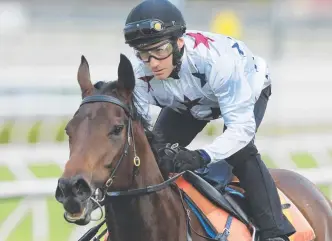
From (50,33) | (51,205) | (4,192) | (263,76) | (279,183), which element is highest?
(263,76)

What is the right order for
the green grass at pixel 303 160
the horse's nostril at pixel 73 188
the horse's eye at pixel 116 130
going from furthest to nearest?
the green grass at pixel 303 160 → the horse's eye at pixel 116 130 → the horse's nostril at pixel 73 188

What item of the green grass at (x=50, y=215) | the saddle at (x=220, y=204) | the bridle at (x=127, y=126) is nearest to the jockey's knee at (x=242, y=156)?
the saddle at (x=220, y=204)

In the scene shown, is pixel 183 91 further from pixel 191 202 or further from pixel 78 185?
pixel 78 185

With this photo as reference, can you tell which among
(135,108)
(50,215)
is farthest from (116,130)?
(50,215)

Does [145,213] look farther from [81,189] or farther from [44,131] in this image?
[44,131]

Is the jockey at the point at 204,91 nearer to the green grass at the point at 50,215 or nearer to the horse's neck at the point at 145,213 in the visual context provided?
the horse's neck at the point at 145,213

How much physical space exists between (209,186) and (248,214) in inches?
11.6

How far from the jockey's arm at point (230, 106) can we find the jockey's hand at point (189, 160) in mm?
66

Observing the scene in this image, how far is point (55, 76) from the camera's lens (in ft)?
34.2

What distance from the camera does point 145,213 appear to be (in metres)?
3.32

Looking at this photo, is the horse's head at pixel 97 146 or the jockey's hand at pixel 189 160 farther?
the jockey's hand at pixel 189 160

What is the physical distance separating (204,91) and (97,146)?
82 cm

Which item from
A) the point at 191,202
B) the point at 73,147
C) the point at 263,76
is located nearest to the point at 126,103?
the point at 73,147

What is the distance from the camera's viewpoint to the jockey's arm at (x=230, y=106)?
3.52 m
